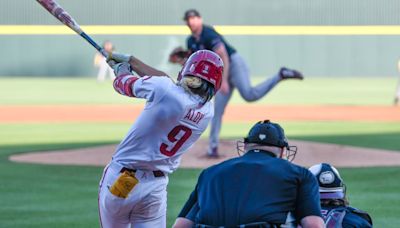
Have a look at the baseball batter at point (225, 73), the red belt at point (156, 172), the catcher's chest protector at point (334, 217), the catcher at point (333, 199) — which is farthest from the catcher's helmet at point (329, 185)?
the baseball batter at point (225, 73)

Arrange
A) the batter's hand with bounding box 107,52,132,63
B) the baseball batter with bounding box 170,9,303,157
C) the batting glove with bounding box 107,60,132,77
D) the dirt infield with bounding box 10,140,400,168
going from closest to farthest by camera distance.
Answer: the batting glove with bounding box 107,60,132,77, the batter's hand with bounding box 107,52,132,63, the baseball batter with bounding box 170,9,303,157, the dirt infield with bounding box 10,140,400,168

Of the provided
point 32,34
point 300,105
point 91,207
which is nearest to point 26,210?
point 91,207

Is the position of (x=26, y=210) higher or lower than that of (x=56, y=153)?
A: higher

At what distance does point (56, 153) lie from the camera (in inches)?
594

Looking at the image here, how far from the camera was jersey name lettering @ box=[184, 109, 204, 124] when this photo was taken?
18.3 ft

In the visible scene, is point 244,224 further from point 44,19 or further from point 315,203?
point 44,19

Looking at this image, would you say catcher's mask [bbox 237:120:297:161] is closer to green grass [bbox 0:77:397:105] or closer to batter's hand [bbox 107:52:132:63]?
batter's hand [bbox 107:52:132:63]

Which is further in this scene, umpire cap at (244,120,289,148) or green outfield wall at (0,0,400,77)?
green outfield wall at (0,0,400,77)

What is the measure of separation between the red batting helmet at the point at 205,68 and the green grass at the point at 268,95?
872 inches

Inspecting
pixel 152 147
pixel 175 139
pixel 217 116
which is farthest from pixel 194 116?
pixel 217 116

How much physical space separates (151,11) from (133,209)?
114ft

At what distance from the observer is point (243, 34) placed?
1583 inches

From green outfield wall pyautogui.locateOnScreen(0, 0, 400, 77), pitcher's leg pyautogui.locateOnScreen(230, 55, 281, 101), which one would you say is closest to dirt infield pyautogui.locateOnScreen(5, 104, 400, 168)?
pitcher's leg pyautogui.locateOnScreen(230, 55, 281, 101)

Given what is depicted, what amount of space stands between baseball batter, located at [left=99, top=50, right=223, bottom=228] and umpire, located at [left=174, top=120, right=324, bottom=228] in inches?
44.0
